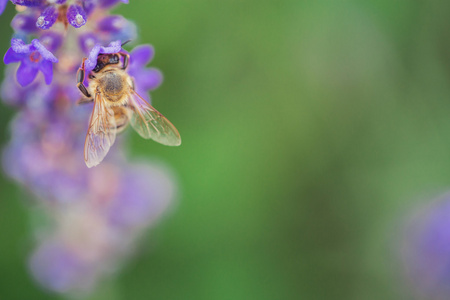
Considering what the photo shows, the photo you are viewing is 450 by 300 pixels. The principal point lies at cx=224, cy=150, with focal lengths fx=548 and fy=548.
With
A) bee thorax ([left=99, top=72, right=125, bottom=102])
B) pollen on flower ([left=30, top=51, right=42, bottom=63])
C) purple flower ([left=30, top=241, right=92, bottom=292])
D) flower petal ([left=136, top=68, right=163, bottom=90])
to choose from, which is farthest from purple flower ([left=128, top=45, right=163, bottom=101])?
purple flower ([left=30, top=241, right=92, bottom=292])

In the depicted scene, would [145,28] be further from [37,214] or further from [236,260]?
[236,260]

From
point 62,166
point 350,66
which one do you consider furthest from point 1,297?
point 350,66

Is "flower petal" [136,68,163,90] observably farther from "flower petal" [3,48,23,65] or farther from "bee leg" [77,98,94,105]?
"flower petal" [3,48,23,65]

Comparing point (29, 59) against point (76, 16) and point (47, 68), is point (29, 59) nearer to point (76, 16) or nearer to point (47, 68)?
point (47, 68)

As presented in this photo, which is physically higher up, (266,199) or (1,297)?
(266,199)

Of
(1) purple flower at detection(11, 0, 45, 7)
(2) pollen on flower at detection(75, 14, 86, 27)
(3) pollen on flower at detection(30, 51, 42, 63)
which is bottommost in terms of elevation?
(3) pollen on flower at detection(30, 51, 42, 63)

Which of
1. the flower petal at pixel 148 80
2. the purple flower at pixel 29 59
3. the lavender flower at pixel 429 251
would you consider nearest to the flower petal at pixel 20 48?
the purple flower at pixel 29 59

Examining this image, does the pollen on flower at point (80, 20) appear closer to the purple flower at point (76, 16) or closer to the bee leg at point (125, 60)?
the purple flower at point (76, 16)
